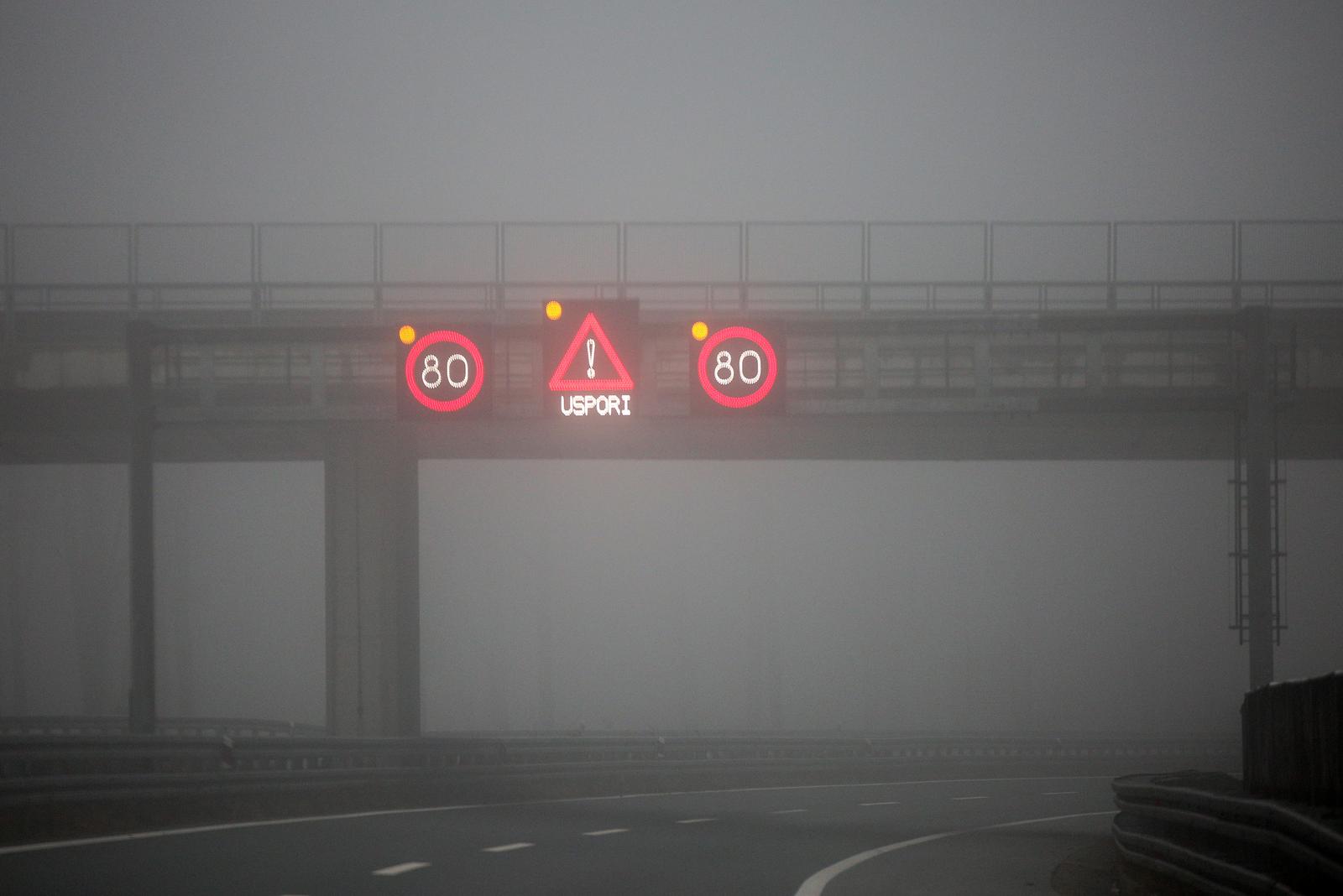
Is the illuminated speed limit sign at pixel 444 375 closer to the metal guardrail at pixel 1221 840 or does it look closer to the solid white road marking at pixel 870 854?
the solid white road marking at pixel 870 854

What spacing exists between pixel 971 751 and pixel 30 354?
2591 cm

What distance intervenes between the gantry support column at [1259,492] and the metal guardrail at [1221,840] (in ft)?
23.9

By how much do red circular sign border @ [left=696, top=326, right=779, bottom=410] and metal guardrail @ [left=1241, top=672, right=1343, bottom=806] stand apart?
924cm

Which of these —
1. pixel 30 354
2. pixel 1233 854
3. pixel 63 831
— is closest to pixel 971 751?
pixel 30 354

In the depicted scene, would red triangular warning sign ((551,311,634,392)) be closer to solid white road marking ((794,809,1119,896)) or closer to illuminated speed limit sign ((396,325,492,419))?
illuminated speed limit sign ((396,325,492,419))

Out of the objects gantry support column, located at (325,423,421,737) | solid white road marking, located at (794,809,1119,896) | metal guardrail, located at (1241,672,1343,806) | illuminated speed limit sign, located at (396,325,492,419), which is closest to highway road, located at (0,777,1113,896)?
solid white road marking, located at (794,809,1119,896)

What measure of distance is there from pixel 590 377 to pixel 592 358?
0.20m

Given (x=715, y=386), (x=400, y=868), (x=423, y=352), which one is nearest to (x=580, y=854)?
(x=400, y=868)

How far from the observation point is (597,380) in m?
20.8

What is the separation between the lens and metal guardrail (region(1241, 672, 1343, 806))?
376 inches

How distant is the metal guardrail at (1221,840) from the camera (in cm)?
837

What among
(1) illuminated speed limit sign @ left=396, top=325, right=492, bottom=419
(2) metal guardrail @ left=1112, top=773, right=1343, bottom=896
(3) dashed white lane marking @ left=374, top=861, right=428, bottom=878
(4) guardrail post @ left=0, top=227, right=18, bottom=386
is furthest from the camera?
(4) guardrail post @ left=0, top=227, right=18, bottom=386

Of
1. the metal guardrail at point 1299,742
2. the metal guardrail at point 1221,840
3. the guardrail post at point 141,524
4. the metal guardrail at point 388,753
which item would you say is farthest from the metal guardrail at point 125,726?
the metal guardrail at point 1299,742

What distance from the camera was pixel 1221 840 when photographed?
10953 mm
